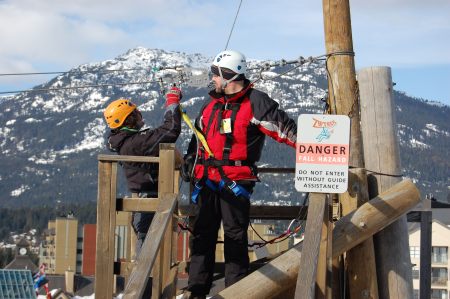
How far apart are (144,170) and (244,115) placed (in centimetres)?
162

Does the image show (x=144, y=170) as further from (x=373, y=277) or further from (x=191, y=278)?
(x=373, y=277)

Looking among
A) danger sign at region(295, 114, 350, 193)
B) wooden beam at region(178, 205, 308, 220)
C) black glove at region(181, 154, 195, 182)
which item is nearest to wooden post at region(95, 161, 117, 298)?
black glove at region(181, 154, 195, 182)

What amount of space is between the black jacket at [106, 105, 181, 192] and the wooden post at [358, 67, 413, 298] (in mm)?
1906

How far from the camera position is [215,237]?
9.41 m

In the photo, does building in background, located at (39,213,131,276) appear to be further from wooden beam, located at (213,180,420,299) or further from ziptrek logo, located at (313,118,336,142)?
ziptrek logo, located at (313,118,336,142)

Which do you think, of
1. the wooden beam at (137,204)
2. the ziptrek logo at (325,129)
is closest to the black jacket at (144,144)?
the wooden beam at (137,204)

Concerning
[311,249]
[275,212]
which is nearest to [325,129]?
[311,249]

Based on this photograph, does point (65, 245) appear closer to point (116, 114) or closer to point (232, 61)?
point (116, 114)

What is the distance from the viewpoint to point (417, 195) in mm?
9844

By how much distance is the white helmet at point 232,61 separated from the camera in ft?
31.3

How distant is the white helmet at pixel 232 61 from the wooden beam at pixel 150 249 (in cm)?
153

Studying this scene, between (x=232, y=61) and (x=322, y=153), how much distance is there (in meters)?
1.54

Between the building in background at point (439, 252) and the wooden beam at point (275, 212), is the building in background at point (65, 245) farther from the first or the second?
the wooden beam at point (275, 212)

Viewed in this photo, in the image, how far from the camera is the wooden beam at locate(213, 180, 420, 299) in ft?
29.1
